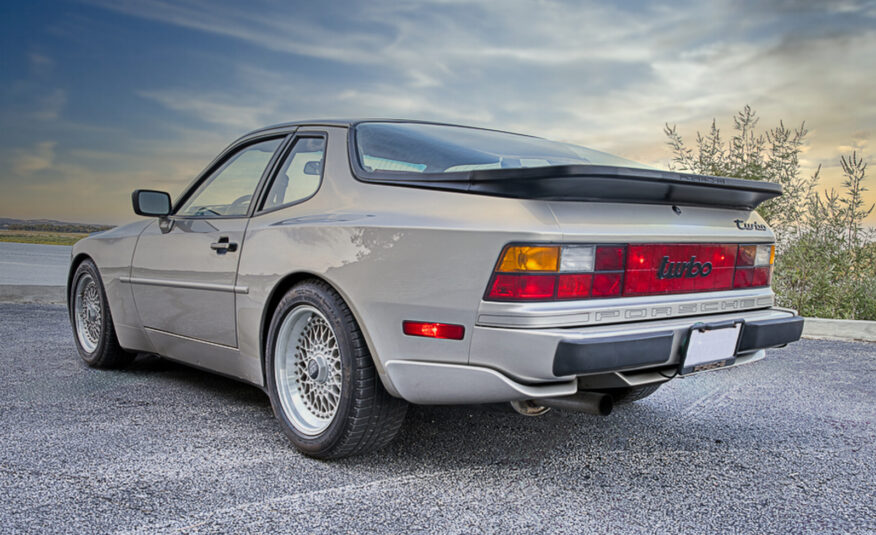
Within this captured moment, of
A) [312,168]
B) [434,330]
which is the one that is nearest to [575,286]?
[434,330]

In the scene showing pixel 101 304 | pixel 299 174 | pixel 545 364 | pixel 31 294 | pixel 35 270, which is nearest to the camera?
pixel 545 364

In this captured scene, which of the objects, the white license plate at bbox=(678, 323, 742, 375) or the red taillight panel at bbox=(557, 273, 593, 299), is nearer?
the red taillight panel at bbox=(557, 273, 593, 299)

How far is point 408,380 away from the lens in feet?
8.27

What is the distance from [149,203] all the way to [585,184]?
8.84 feet

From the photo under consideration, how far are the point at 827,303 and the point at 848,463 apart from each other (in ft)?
16.2

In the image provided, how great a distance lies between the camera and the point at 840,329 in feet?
21.8

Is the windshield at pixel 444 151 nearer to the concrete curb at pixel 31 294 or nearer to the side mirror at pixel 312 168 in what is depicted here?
the side mirror at pixel 312 168

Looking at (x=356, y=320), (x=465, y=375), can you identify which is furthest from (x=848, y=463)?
(x=356, y=320)

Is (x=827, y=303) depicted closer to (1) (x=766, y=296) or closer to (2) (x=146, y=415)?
(1) (x=766, y=296)

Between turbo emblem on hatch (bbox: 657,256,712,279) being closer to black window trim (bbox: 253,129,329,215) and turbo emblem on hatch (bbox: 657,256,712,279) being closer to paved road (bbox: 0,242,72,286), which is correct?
black window trim (bbox: 253,129,329,215)

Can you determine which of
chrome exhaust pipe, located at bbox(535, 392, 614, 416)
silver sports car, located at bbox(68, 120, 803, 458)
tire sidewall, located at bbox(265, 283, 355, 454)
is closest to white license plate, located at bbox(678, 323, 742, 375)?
silver sports car, located at bbox(68, 120, 803, 458)

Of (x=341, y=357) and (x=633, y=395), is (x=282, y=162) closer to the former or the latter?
(x=341, y=357)

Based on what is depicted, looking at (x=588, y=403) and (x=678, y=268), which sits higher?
(x=678, y=268)

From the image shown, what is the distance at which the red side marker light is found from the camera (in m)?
2.39
